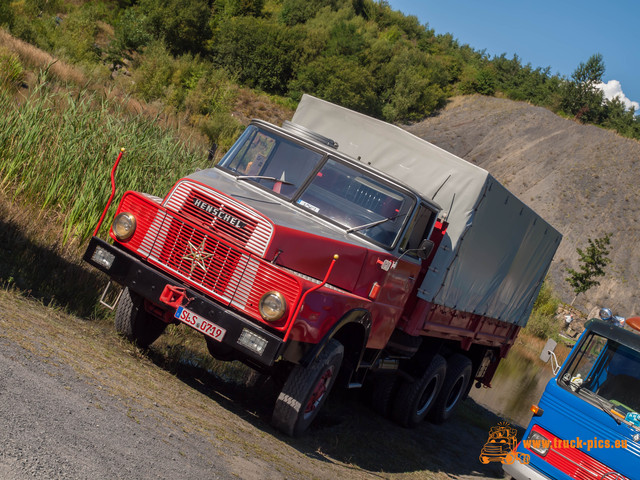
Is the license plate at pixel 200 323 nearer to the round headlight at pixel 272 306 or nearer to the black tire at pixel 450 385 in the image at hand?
the round headlight at pixel 272 306

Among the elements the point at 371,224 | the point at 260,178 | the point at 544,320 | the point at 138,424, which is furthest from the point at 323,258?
the point at 544,320

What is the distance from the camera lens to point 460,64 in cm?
8856

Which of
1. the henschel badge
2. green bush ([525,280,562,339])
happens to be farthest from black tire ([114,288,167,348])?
green bush ([525,280,562,339])

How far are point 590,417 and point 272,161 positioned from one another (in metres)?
4.36

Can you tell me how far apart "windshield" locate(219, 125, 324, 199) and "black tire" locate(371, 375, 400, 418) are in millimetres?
→ 3717

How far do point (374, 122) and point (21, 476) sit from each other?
7298mm

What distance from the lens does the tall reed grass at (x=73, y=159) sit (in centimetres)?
897

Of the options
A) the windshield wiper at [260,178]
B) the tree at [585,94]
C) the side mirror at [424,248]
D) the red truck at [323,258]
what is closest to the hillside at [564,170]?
the tree at [585,94]

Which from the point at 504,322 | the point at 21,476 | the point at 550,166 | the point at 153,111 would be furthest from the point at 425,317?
the point at 550,166

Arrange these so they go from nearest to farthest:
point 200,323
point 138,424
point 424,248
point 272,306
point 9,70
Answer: point 138,424 < point 272,306 < point 200,323 < point 424,248 < point 9,70

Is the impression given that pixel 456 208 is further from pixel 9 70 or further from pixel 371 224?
pixel 9 70

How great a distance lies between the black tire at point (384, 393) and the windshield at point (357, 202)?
310 centimetres

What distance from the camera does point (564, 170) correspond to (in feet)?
203

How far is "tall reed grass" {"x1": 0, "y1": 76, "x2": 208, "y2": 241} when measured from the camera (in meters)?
8.97
